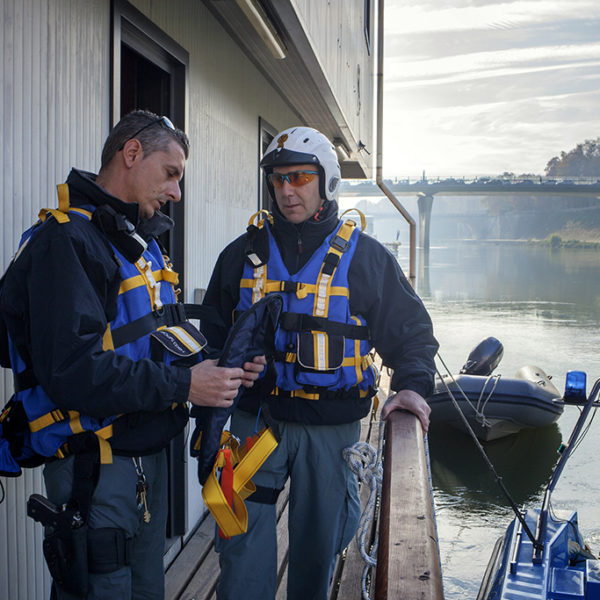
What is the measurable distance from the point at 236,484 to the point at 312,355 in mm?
593

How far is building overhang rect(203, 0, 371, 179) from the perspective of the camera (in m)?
3.53

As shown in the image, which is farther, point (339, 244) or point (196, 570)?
point (196, 570)

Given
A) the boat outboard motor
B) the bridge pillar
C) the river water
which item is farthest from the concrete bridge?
the boat outboard motor

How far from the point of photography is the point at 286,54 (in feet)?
14.8

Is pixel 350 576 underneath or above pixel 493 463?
above

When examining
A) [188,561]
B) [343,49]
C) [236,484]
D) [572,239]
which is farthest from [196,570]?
[572,239]

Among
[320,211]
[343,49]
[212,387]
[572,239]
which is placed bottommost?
[212,387]

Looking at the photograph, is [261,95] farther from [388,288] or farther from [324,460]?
[324,460]

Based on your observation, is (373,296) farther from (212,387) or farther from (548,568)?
(548,568)

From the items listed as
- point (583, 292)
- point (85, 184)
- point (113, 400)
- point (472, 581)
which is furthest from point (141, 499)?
point (583, 292)

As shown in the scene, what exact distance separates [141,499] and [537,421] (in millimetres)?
9518

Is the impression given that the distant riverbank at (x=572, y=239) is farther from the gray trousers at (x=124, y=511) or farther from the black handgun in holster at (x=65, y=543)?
the black handgun in holster at (x=65, y=543)

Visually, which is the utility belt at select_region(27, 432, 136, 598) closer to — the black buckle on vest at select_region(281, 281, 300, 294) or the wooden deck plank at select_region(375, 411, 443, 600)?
the wooden deck plank at select_region(375, 411, 443, 600)

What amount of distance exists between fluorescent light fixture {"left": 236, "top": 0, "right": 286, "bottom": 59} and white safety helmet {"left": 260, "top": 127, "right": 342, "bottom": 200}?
3.14 feet
